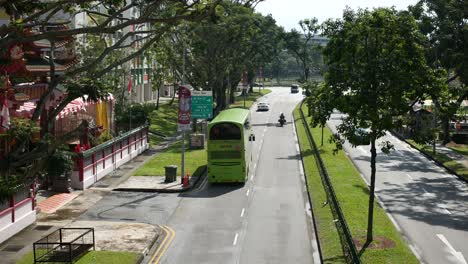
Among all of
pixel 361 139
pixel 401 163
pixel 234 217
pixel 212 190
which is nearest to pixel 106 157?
pixel 212 190

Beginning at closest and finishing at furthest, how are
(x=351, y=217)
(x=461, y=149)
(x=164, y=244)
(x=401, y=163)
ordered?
(x=164, y=244) < (x=351, y=217) < (x=401, y=163) < (x=461, y=149)

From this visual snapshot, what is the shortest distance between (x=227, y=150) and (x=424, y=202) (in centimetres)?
1229

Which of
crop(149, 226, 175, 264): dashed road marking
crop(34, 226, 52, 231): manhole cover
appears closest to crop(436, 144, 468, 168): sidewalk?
crop(149, 226, 175, 264): dashed road marking

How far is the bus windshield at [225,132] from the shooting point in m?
37.8

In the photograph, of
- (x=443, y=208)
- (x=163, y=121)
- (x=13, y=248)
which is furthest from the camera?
(x=163, y=121)

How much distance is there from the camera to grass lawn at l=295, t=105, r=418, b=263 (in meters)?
23.3

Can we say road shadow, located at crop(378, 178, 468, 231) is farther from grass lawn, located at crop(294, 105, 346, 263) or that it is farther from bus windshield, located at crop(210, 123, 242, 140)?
bus windshield, located at crop(210, 123, 242, 140)

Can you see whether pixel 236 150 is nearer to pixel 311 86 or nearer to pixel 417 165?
pixel 311 86

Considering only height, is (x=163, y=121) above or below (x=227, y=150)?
below

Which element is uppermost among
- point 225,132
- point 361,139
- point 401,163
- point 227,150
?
point 361,139

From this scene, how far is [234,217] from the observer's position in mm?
31281

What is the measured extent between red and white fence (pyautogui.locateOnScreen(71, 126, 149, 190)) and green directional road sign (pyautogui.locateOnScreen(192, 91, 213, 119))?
5.36 meters

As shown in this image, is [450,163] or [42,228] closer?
[42,228]

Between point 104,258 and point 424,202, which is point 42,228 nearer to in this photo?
point 104,258
